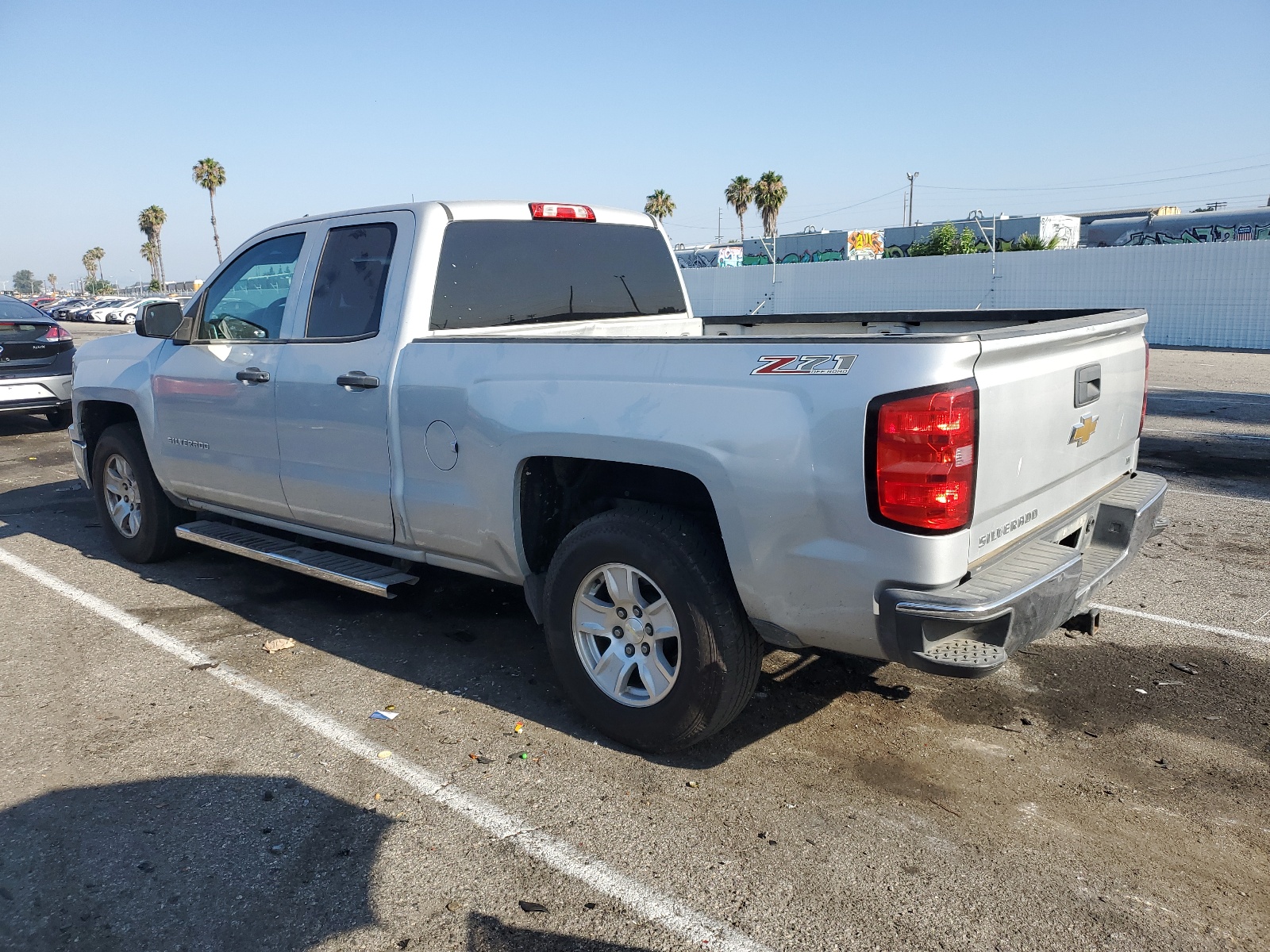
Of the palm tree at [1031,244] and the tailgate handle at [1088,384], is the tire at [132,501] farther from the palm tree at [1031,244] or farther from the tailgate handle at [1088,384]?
the palm tree at [1031,244]

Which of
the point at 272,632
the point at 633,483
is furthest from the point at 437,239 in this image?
the point at 272,632

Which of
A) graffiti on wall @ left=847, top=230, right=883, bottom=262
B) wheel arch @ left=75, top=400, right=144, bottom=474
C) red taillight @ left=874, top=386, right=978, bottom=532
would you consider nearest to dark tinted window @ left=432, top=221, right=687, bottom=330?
red taillight @ left=874, top=386, right=978, bottom=532

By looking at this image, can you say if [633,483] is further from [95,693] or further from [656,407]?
[95,693]

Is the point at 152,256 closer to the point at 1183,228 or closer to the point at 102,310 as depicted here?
the point at 102,310

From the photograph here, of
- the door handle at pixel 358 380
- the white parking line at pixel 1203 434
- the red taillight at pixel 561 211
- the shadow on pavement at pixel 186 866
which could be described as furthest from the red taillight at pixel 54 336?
the white parking line at pixel 1203 434

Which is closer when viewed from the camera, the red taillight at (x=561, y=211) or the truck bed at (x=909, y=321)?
the truck bed at (x=909, y=321)

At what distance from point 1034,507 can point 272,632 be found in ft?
12.7

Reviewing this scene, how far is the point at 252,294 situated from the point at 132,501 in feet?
6.52

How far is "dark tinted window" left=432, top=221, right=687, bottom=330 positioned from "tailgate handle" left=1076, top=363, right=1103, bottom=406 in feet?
8.06

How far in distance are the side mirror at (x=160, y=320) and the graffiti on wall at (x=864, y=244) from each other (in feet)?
147

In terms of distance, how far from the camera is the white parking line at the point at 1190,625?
4852mm

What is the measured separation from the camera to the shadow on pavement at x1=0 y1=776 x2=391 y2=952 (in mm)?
2820

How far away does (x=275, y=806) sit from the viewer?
3.45 meters

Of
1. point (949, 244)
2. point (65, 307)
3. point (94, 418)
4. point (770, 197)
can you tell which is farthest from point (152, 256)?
point (94, 418)
